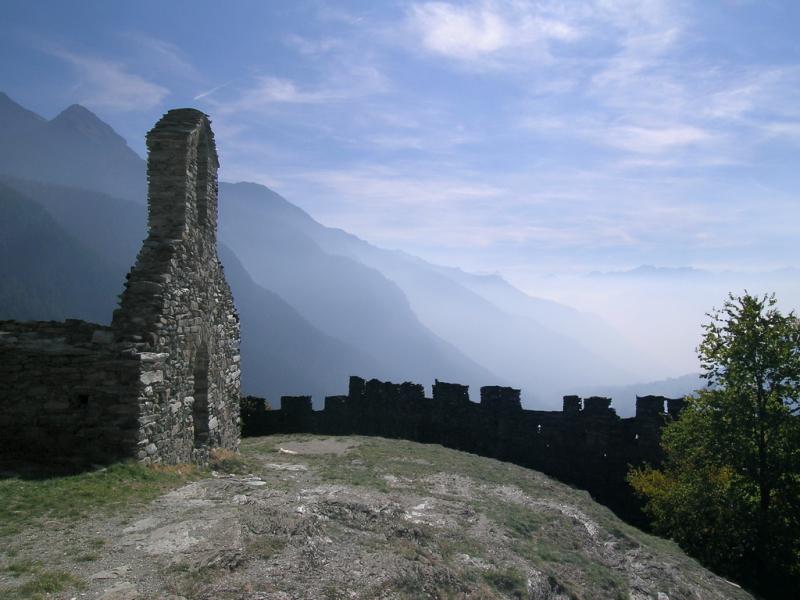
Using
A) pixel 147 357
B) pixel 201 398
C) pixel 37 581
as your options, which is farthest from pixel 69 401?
pixel 37 581

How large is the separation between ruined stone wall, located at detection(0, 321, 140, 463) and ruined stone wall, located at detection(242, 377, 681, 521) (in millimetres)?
17234

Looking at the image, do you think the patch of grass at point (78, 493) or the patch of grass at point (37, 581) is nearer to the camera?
the patch of grass at point (37, 581)

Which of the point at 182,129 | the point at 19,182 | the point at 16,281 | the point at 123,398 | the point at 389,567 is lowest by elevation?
the point at 389,567

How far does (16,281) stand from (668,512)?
483ft

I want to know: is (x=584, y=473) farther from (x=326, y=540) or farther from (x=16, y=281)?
(x=16, y=281)

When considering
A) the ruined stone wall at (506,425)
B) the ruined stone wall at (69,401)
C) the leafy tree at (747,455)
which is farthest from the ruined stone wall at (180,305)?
the leafy tree at (747,455)

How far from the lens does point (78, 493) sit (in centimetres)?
957

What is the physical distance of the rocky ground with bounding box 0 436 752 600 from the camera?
6.86 meters

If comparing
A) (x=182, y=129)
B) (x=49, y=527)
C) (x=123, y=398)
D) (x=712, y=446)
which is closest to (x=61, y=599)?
(x=49, y=527)

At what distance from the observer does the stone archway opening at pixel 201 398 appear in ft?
50.5

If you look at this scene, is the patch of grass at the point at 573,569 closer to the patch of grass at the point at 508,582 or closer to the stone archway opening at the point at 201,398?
the patch of grass at the point at 508,582

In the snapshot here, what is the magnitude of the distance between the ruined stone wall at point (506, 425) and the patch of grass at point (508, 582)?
17485 mm

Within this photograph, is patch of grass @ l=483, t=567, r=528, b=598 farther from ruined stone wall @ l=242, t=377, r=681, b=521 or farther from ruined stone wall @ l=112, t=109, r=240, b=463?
ruined stone wall @ l=242, t=377, r=681, b=521

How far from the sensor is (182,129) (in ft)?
46.1
